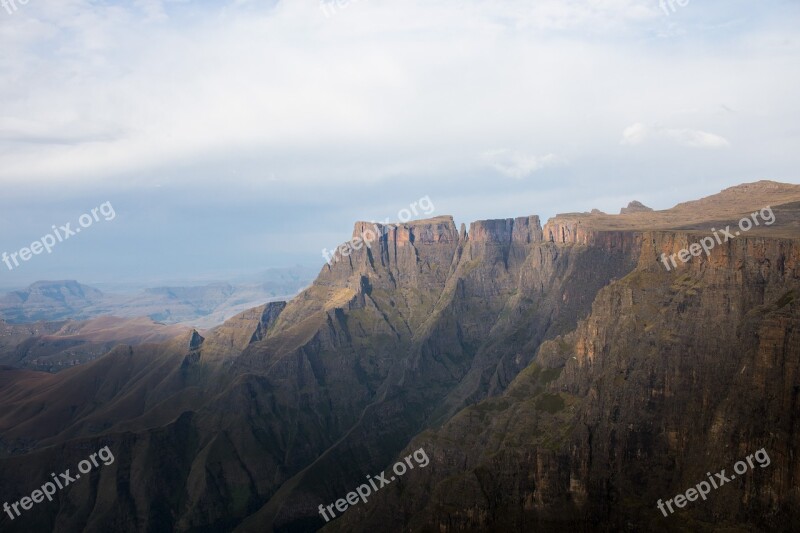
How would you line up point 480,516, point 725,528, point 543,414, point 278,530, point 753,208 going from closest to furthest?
1. point 725,528
2. point 480,516
3. point 543,414
4. point 278,530
5. point 753,208

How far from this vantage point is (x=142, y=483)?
19550cm

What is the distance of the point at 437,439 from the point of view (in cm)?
15225

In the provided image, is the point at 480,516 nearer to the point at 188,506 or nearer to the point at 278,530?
the point at 278,530

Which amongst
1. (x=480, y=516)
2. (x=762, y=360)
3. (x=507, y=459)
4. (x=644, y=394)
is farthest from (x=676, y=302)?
(x=480, y=516)

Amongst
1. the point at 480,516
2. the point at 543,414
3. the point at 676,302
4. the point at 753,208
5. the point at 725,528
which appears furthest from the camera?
the point at 753,208

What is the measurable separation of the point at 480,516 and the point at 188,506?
105597mm

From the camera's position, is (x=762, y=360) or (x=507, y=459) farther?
(x=507, y=459)

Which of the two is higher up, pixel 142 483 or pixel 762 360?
pixel 762 360

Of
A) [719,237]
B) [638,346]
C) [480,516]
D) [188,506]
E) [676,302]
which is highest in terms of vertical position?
[719,237]


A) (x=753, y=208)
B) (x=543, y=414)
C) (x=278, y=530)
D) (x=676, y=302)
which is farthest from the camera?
(x=753, y=208)

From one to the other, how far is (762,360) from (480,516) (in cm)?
5352

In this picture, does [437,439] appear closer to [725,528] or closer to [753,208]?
[725,528]

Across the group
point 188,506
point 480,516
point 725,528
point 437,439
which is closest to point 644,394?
point 725,528

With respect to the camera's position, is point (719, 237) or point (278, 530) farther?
point (278, 530)
